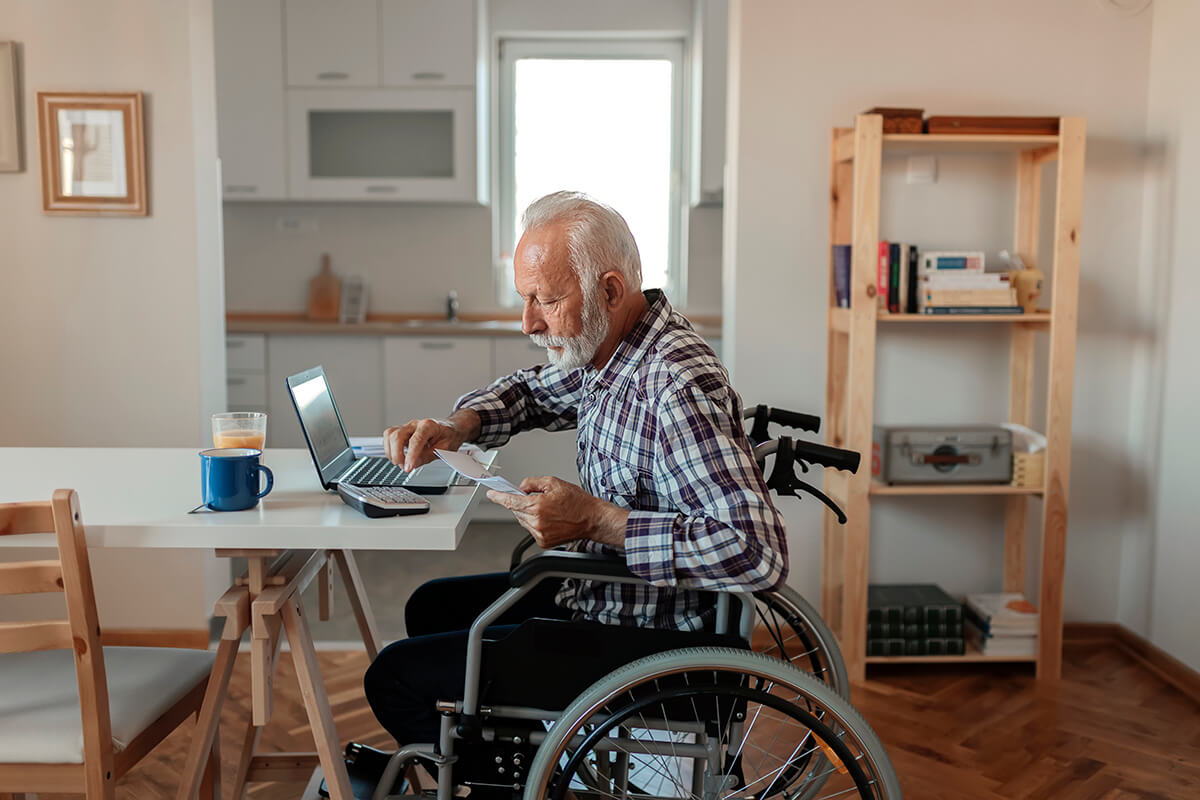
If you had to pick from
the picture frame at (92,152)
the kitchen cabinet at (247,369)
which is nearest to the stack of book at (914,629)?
the picture frame at (92,152)

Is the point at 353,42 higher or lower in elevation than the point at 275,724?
higher

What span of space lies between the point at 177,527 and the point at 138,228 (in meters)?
1.84

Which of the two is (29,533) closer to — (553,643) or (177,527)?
(177,527)

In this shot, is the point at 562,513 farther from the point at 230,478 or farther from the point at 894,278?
the point at 894,278

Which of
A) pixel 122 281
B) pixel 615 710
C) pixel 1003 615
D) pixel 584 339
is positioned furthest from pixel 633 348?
pixel 122 281

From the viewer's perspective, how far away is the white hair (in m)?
1.63

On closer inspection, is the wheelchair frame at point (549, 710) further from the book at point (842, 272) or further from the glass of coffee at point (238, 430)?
the book at point (842, 272)

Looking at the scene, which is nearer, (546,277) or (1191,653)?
(546,277)

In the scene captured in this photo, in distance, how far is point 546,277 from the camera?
5.38 ft

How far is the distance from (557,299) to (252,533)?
57 centimetres

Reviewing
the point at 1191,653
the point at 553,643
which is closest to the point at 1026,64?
the point at 1191,653

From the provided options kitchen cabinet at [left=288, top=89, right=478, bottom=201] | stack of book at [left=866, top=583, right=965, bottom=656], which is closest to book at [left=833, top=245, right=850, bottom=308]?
stack of book at [left=866, top=583, right=965, bottom=656]

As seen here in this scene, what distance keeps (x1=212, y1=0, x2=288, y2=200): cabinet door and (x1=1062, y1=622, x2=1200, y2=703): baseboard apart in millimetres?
3784

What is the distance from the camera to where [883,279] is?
295 centimetres
